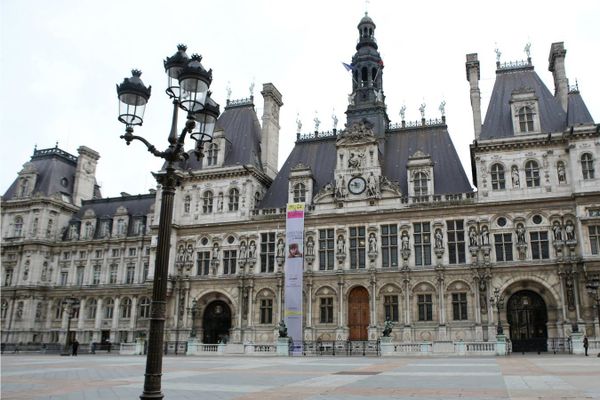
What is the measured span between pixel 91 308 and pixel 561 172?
49.2m

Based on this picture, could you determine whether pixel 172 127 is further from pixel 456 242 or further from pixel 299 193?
pixel 299 193

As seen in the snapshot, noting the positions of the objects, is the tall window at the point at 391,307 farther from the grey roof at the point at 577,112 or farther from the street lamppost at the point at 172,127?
the street lamppost at the point at 172,127

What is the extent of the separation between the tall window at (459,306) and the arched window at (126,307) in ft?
114

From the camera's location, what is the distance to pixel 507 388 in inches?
527

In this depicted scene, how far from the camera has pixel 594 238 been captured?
37.1 metres

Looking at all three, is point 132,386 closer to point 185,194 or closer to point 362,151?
point 362,151

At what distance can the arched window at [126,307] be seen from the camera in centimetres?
5741

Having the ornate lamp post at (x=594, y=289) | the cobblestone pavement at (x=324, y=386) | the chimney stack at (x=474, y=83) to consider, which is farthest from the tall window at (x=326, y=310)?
the cobblestone pavement at (x=324, y=386)

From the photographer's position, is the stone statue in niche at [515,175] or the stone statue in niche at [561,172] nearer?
the stone statue in niche at [561,172]

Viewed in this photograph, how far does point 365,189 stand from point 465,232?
8.81 meters

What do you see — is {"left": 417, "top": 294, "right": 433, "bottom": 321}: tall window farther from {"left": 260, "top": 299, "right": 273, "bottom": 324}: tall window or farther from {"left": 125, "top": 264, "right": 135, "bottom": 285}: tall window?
{"left": 125, "top": 264, "right": 135, "bottom": 285}: tall window

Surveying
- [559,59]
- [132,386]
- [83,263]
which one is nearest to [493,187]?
[559,59]

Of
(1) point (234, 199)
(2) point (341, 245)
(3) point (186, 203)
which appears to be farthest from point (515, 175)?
(3) point (186, 203)

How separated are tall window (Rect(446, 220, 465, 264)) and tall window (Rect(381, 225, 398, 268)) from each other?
4.17 m
